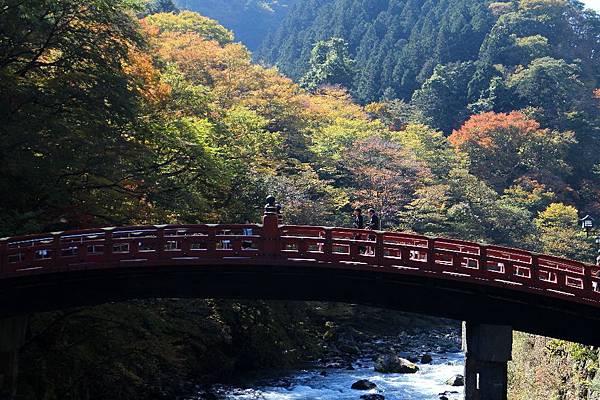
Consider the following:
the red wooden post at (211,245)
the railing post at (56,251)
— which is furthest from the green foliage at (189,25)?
the red wooden post at (211,245)

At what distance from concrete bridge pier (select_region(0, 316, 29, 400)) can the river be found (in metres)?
9.82

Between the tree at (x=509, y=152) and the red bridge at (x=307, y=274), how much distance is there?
156ft

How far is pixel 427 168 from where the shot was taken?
182 feet

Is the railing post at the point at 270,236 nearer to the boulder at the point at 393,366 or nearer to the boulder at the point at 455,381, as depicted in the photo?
the boulder at the point at 455,381

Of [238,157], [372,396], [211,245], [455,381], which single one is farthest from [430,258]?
[238,157]

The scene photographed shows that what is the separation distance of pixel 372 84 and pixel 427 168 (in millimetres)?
46383

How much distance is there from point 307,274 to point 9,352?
8366 millimetres

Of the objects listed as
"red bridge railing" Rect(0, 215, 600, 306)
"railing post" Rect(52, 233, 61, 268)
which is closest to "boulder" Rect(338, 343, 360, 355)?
"red bridge railing" Rect(0, 215, 600, 306)

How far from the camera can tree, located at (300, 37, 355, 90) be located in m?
Result: 93.6

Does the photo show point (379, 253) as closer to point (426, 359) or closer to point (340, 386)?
point (340, 386)

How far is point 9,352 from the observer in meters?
18.4

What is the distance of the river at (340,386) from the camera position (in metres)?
28.5

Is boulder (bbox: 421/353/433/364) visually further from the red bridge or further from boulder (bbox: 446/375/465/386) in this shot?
the red bridge

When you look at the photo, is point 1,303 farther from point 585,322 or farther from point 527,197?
point 527,197
